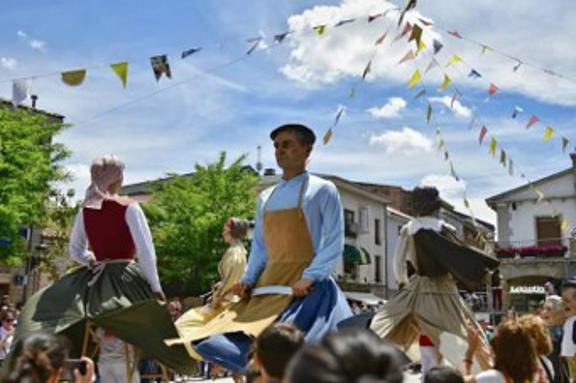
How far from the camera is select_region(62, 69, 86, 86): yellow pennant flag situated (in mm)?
6324

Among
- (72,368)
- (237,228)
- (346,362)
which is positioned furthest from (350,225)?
(346,362)

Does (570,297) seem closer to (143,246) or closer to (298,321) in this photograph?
(298,321)

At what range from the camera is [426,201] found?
5547mm

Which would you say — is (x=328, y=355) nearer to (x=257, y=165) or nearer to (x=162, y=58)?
(x=162, y=58)

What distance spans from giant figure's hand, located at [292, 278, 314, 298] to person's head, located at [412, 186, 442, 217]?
164cm

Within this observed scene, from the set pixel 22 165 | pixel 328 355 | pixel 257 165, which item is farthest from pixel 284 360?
pixel 257 165

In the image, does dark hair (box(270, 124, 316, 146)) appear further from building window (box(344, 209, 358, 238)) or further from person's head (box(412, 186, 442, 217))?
building window (box(344, 209, 358, 238))

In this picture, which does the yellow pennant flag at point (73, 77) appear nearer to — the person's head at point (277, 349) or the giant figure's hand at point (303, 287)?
the giant figure's hand at point (303, 287)

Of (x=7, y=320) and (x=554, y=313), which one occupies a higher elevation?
(x=554, y=313)

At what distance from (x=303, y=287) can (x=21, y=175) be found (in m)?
15.3

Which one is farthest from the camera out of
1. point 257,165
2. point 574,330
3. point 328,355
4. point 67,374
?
point 257,165

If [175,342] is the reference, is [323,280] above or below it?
above

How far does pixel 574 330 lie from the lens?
5406 millimetres

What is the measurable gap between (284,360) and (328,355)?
1.34 metres
